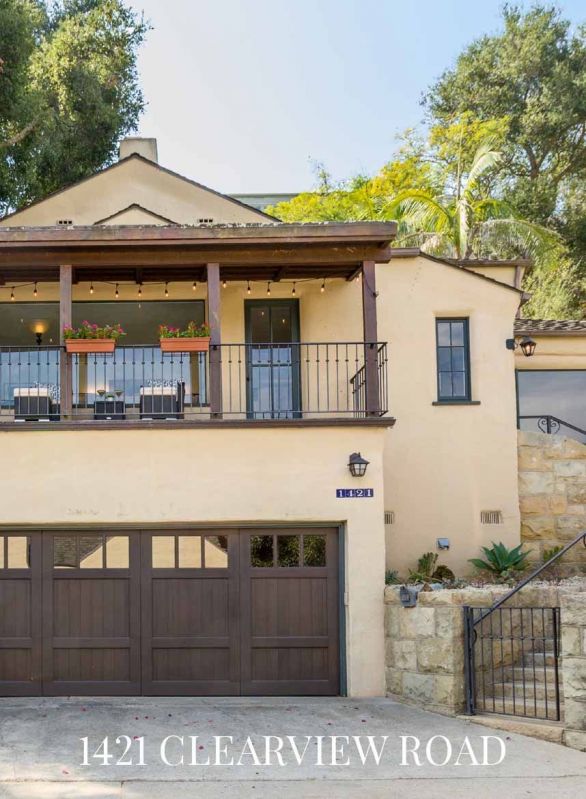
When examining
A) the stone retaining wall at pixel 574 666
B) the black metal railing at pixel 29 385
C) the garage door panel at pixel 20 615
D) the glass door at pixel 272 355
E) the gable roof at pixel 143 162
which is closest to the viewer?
the stone retaining wall at pixel 574 666

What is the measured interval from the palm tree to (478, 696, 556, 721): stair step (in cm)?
1516

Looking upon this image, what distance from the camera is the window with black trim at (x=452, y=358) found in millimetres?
13414

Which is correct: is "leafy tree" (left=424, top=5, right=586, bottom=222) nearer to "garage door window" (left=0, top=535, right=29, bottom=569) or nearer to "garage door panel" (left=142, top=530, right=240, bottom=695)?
"garage door panel" (left=142, top=530, right=240, bottom=695)

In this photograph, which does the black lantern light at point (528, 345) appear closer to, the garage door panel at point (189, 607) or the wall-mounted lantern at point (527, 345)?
the wall-mounted lantern at point (527, 345)

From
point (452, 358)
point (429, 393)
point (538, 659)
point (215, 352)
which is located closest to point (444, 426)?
point (429, 393)

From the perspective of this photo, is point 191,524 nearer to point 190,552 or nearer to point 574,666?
point 190,552

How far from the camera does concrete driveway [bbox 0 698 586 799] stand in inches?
293

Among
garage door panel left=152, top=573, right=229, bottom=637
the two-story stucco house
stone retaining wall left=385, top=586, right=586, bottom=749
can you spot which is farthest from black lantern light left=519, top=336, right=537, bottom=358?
garage door panel left=152, top=573, right=229, bottom=637

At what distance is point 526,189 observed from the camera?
2955 cm

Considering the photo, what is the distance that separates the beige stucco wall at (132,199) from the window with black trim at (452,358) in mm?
4052

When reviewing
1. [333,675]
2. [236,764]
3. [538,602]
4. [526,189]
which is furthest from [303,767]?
[526,189]

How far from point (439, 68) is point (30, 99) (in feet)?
59.9

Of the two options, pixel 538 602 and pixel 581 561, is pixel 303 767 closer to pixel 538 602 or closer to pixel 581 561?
pixel 538 602

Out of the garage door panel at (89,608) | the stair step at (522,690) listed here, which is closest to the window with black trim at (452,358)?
the stair step at (522,690)
